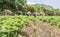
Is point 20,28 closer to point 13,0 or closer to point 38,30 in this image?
point 38,30

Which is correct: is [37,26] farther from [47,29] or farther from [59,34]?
[59,34]

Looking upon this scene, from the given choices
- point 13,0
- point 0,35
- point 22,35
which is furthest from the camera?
point 13,0

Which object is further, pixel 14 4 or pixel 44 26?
pixel 14 4

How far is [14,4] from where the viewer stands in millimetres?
24953

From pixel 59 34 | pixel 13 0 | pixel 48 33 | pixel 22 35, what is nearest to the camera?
pixel 22 35

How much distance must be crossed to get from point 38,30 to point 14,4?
17.2 meters

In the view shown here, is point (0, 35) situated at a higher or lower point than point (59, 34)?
higher

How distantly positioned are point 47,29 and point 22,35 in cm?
181

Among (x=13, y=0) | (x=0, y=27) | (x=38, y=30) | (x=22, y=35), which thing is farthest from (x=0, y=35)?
(x=13, y=0)

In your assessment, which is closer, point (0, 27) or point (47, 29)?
point (0, 27)

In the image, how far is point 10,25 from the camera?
6848 millimetres

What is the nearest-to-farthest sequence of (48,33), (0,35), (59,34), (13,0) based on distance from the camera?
1. (0,35)
2. (48,33)
3. (59,34)
4. (13,0)

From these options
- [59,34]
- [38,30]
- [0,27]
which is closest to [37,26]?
[38,30]

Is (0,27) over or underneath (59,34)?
over
